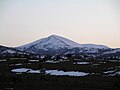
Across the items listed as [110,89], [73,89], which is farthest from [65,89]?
[110,89]

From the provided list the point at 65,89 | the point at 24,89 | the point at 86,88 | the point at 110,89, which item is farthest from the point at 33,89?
the point at 110,89

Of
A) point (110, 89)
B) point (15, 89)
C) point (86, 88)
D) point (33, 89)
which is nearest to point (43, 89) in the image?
point (33, 89)

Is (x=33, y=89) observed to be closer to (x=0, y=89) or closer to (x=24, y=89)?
(x=24, y=89)

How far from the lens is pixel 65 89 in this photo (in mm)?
32188

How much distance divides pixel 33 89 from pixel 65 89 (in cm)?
357

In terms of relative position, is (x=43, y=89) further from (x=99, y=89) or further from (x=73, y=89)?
(x=99, y=89)

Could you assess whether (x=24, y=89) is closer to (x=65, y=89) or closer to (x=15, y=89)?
(x=15, y=89)

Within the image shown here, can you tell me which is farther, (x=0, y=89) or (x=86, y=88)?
(x=86, y=88)

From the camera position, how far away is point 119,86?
115ft

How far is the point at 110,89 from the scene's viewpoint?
3316 cm

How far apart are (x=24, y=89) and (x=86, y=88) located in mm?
7295

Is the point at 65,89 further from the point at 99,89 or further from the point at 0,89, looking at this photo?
the point at 0,89

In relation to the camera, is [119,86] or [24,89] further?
[119,86]

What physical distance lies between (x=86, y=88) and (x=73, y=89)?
7.44 feet
